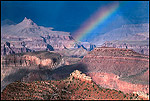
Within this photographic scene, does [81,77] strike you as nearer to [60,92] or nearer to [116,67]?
[60,92]

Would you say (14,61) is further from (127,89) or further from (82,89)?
(82,89)

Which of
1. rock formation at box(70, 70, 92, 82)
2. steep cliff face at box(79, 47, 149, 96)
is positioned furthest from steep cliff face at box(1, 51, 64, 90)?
rock formation at box(70, 70, 92, 82)

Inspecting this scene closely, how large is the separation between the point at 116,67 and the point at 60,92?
7497 centimetres

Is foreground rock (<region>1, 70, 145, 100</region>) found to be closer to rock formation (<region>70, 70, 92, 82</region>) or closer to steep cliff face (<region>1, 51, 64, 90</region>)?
rock formation (<region>70, 70, 92, 82</region>)

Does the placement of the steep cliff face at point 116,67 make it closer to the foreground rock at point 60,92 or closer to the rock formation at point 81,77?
the rock formation at point 81,77

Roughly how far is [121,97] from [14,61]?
12063cm

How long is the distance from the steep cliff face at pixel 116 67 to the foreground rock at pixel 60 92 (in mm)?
51854

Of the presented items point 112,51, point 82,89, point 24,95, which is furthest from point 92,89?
point 112,51

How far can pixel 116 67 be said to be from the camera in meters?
91.7

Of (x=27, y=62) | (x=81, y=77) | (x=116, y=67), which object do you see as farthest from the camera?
(x=27, y=62)

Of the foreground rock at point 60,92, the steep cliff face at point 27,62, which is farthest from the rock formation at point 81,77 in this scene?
the steep cliff face at point 27,62

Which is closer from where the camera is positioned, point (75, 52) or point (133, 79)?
point (133, 79)

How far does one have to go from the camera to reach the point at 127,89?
69000mm

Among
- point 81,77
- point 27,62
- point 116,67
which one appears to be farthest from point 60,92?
point 27,62
